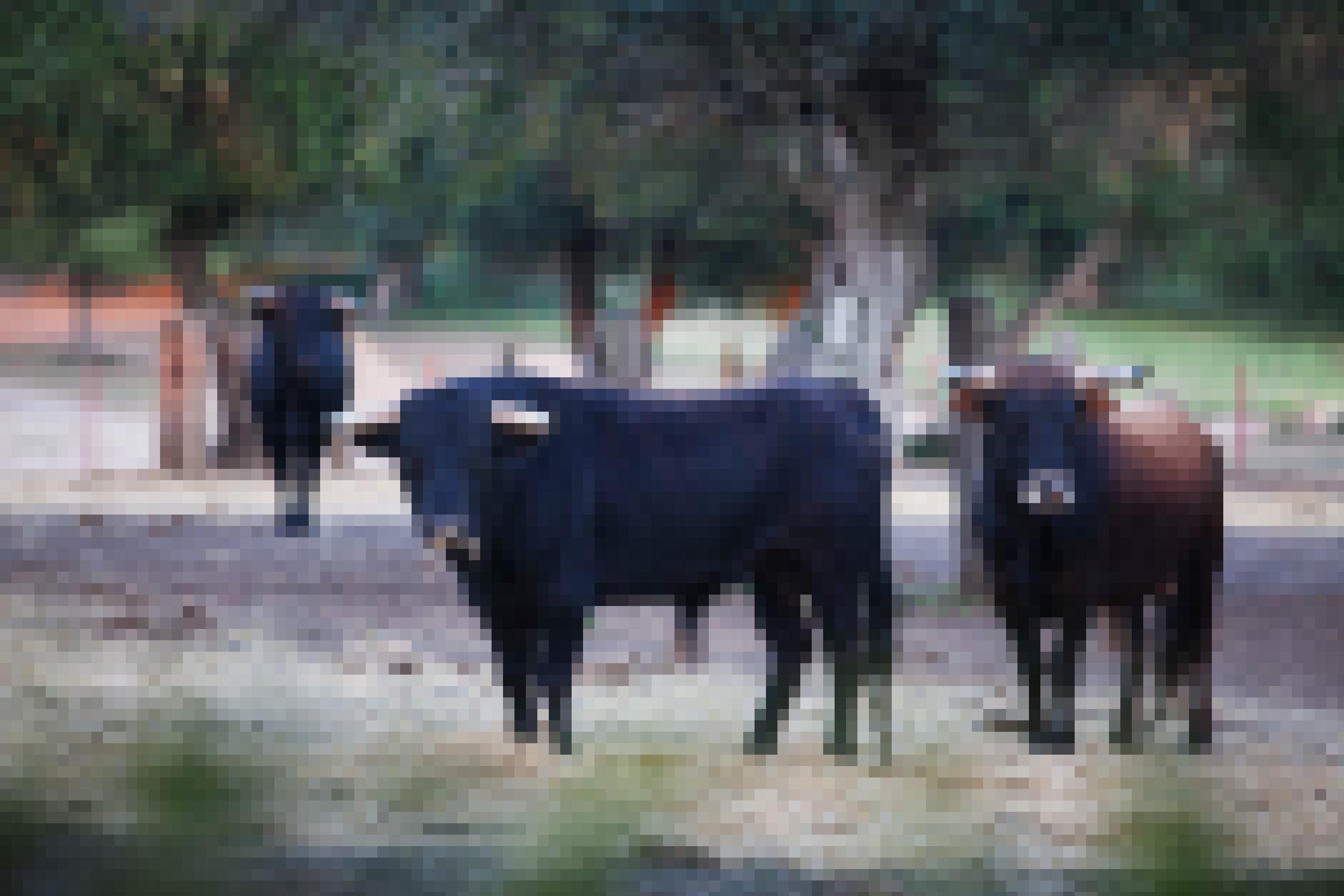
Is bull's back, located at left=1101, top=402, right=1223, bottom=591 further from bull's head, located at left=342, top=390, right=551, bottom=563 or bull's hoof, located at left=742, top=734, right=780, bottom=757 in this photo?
bull's head, located at left=342, top=390, right=551, bottom=563

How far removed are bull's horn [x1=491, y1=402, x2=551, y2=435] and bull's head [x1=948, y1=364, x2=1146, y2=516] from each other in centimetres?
172

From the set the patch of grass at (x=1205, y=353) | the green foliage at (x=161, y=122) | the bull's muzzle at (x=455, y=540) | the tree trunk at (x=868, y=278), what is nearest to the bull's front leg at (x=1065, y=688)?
the bull's muzzle at (x=455, y=540)

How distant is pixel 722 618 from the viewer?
47.9 feet

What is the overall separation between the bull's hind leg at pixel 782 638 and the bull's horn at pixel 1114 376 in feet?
4.73

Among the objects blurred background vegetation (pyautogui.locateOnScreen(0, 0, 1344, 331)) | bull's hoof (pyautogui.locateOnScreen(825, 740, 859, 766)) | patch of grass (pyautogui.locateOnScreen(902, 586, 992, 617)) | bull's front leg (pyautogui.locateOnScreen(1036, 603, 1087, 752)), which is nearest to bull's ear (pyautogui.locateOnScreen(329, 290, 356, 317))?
blurred background vegetation (pyautogui.locateOnScreen(0, 0, 1344, 331))

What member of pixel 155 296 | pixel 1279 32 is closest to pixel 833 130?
pixel 1279 32

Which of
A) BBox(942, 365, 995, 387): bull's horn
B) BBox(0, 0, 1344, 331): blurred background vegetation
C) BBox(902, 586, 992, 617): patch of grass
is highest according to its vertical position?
BBox(0, 0, 1344, 331): blurred background vegetation

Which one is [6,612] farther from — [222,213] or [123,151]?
[222,213]

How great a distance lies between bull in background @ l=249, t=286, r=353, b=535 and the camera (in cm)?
2009

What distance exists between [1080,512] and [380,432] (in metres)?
2.80

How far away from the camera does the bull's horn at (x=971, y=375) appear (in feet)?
31.6

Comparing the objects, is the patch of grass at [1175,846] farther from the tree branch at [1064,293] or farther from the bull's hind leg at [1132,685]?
the tree branch at [1064,293]

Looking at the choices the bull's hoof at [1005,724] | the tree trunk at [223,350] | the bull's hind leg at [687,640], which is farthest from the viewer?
the tree trunk at [223,350]

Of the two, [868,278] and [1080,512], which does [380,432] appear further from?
[868,278]
